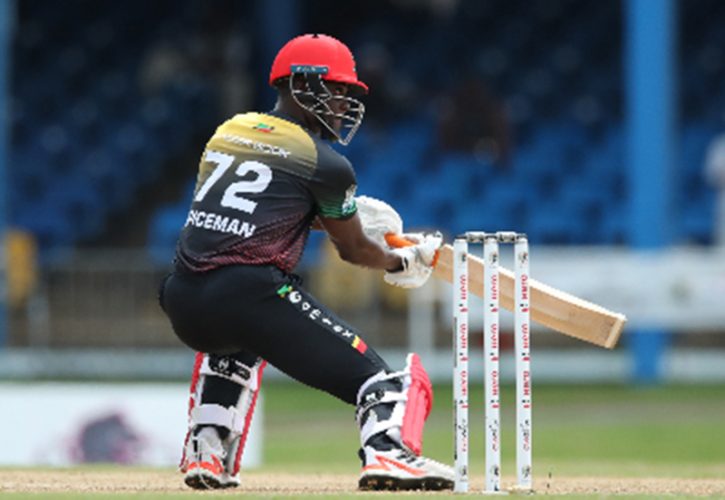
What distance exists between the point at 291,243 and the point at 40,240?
16179mm

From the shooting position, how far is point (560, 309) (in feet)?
25.1

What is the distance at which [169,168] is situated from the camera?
966 inches

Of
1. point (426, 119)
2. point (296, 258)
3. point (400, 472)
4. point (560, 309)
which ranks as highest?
point (426, 119)

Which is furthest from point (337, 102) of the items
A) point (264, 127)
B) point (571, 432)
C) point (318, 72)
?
point (571, 432)

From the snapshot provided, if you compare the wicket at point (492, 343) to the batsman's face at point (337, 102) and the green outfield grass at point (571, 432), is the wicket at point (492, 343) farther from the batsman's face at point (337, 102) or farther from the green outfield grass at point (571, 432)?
the green outfield grass at point (571, 432)

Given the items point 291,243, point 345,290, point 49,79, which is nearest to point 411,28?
point 49,79

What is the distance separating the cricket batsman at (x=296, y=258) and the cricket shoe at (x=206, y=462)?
0.45 meters

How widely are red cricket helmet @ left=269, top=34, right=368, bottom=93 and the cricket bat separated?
2.61 feet

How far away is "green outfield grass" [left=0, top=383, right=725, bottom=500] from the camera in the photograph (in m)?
11.3

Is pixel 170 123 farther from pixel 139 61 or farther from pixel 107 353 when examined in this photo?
pixel 107 353

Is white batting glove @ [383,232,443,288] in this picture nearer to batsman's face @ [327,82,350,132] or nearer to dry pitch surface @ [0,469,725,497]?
batsman's face @ [327,82,350,132]

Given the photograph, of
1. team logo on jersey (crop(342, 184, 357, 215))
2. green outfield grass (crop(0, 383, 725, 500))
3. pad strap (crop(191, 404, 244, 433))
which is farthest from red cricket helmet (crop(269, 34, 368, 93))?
green outfield grass (crop(0, 383, 725, 500))

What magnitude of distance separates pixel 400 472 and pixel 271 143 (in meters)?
1.50

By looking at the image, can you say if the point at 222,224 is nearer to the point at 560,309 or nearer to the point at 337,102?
the point at 337,102
